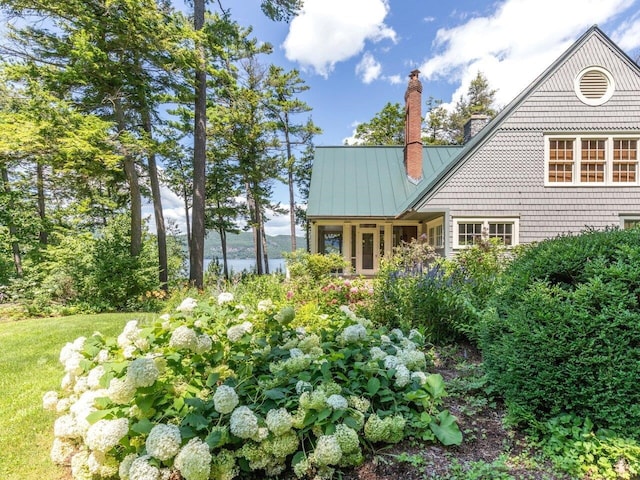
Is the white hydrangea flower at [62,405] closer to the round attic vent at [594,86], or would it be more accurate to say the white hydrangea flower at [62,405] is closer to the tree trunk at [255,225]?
the round attic vent at [594,86]

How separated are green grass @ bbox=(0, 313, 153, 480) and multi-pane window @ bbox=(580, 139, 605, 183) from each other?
1295 centimetres

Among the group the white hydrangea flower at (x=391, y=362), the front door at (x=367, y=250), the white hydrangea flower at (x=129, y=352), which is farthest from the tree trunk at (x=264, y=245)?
the white hydrangea flower at (x=391, y=362)

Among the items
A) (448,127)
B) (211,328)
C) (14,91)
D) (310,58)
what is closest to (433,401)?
(211,328)

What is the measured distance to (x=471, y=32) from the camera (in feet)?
39.8

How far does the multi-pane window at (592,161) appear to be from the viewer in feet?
33.3

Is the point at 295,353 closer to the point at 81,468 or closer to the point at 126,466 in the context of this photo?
the point at 126,466

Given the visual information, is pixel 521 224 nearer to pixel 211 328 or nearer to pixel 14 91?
pixel 211 328

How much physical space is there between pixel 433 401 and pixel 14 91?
1320 centimetres

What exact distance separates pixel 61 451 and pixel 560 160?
12.7 metres

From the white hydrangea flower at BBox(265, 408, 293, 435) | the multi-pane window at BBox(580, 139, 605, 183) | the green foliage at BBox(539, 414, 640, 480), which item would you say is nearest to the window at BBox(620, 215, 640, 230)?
the multi-pane window at BBox(580, 139, 605, 183)

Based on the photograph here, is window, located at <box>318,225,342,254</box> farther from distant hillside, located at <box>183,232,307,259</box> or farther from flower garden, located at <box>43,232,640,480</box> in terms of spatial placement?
flower garden, located at <box>43,232,640,480</box>

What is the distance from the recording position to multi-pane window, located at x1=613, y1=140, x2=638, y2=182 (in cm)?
1009

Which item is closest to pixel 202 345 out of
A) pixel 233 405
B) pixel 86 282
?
pixel 233 405

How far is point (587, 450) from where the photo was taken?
196 centimetres
